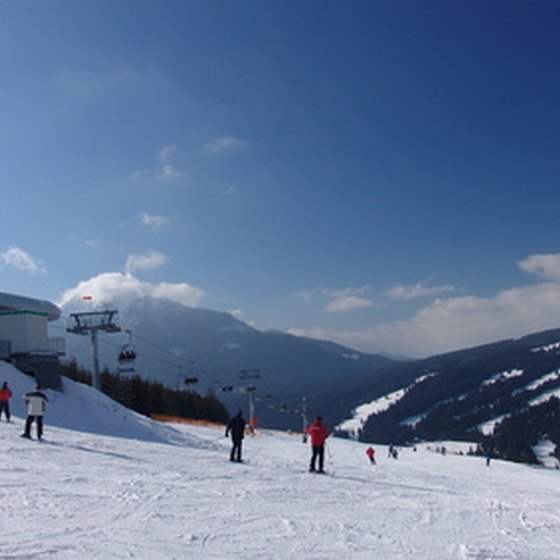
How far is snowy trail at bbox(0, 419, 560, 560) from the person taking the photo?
807cm

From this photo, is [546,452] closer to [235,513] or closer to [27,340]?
[27,340]

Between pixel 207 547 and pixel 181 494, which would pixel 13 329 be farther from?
pixel 207 547

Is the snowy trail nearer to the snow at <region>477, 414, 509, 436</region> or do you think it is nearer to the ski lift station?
the ski lift station

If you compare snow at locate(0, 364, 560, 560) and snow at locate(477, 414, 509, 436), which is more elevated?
snow at locate(0, 364, 560, 560)

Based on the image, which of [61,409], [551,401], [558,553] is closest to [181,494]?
[558,553]

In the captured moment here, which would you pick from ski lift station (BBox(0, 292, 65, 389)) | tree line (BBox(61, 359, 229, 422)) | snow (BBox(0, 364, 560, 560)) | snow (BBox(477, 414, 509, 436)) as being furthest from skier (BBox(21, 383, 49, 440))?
snow (BBox(477, 414, 509, 436))

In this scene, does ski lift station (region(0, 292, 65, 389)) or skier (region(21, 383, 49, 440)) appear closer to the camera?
skier (region(21, 383, 49, 440))

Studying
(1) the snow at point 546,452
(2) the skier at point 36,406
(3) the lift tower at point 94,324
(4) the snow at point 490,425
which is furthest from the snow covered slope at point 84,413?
(4) the snow at point 490,425

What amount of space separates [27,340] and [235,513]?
28.2 meters

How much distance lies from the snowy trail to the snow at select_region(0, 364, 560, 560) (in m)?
0.03

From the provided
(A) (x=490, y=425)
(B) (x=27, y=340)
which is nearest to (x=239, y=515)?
(B) (x=27, y=340)

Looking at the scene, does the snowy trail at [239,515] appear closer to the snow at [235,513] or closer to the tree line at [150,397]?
the snow at [235,513]

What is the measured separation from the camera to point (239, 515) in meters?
10.2

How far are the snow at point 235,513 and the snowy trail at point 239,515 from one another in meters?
0.03
